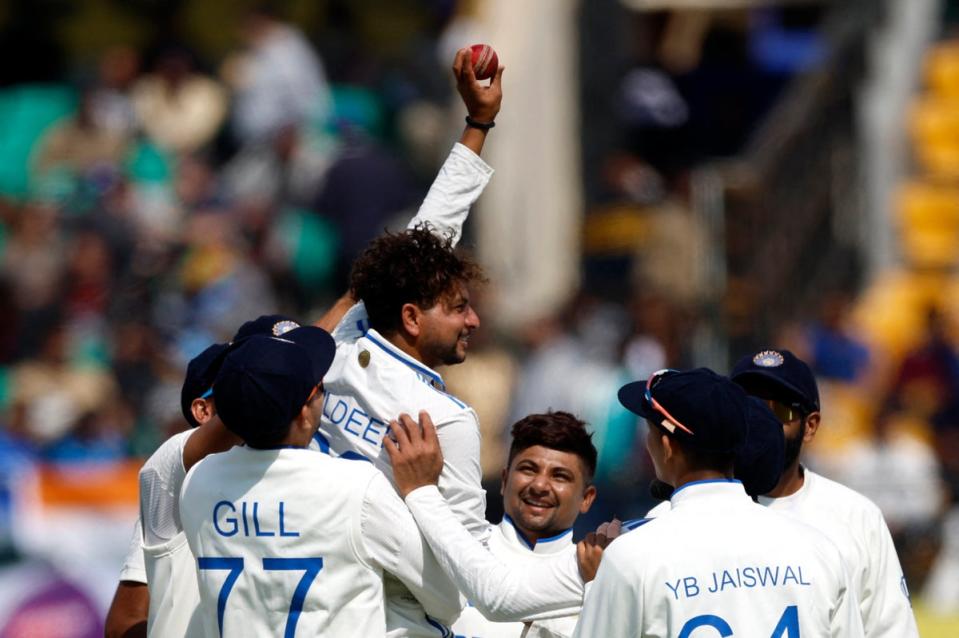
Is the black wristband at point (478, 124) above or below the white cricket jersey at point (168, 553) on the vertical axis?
above

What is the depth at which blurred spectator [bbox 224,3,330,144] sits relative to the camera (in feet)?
56.6

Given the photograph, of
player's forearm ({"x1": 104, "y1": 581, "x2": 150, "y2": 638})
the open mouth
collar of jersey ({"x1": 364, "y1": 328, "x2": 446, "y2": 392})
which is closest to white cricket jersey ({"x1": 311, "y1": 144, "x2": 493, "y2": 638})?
collar of jersey ({"x1": 364, "y1": 328, "x2": 446, "y2": 392})

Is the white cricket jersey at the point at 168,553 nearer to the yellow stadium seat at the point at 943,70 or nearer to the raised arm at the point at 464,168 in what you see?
the raised arm at the point at 464,168

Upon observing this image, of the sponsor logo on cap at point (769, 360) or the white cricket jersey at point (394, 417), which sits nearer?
the white cricket jersey at point (394, 417)

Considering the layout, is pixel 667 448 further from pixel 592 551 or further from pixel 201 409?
pixel 201 409

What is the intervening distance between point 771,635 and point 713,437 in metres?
0.52

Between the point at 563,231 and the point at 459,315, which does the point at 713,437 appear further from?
the point at 563,231

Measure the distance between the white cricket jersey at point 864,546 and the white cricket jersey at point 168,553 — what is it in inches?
71.4

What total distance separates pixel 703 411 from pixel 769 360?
1.24m

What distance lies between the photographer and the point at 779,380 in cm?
611

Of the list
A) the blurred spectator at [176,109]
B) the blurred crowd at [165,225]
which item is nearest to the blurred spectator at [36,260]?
the blurred crowd at [165,225]

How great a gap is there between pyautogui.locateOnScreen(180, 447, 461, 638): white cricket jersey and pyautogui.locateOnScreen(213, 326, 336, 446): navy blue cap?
11cm

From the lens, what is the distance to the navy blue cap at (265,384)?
16.8 feet

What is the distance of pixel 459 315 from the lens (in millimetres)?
5656
